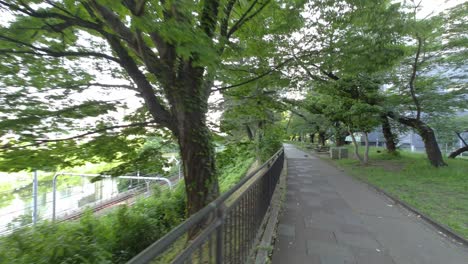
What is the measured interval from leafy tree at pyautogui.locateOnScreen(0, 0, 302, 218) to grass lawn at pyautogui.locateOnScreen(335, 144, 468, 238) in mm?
5071

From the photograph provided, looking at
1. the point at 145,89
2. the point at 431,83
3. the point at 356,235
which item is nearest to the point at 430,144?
A: the point at 431,83

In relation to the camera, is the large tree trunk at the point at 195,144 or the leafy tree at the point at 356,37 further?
the leafy tree at the point at 356,37

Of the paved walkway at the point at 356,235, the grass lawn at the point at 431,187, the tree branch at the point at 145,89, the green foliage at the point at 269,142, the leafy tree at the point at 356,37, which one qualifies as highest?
the leafy tree at the point at 356,37

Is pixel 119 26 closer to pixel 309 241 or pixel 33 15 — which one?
pixel 33 15

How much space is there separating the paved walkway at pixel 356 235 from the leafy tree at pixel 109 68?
1769 mm

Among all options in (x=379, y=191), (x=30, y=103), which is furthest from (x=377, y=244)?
(x=30, y=103)

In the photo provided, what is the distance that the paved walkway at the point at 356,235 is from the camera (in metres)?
3.73

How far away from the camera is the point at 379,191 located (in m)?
8.00

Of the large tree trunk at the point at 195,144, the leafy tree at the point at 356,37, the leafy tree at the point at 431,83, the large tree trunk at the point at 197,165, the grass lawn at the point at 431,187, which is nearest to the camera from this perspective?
the large tree trunk at the point at 195,144

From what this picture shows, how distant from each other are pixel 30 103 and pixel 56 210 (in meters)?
4.67

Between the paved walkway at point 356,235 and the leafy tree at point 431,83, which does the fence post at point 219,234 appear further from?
the leafy tree at point 431,83

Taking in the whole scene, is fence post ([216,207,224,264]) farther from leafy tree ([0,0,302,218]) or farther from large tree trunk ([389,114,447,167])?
large tree trunk ([389,114,447,167])

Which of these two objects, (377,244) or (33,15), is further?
(377,244)

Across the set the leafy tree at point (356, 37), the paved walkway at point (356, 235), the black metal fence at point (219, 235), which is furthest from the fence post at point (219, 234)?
the leafy tree at point (356, 37)
